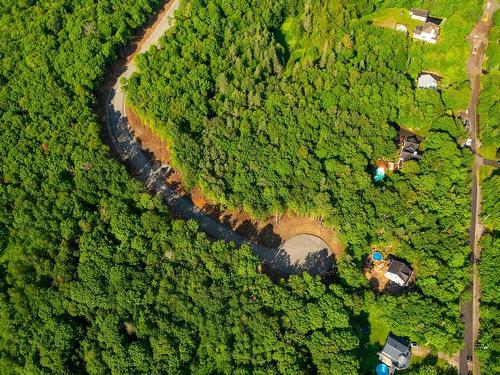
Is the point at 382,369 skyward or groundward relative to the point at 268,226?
groundward

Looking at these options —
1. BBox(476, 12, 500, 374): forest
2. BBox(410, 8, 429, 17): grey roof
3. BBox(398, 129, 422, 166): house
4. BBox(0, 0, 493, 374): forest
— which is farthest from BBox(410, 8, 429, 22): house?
BBox(398, 129, 422, 166): house

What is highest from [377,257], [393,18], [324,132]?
[393,18]

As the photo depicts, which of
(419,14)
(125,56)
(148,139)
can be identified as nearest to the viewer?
Result: (148,139)

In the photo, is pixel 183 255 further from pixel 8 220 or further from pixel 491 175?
pixel 491 175

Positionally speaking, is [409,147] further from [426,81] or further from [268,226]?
[268,226]

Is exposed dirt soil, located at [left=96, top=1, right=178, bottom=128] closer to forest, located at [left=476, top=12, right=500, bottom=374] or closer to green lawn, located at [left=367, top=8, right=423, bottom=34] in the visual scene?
green lawn, located at [left=367, top=8, right=423, bottom=34]

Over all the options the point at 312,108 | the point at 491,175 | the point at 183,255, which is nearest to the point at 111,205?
the point at 183,255

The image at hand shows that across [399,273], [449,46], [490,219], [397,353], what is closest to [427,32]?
[449,46]
